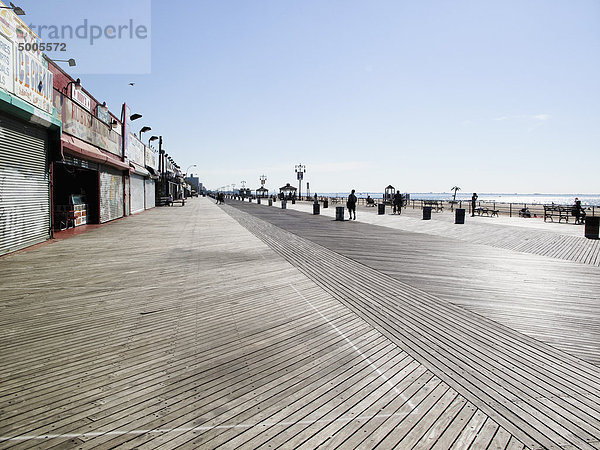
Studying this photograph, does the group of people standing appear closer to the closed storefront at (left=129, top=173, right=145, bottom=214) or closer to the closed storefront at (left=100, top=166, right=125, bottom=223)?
the closed storefront at (left=100, top=166, right=125, bottom=223)

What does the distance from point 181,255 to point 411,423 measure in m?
8.30

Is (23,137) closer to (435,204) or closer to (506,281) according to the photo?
(506,281)

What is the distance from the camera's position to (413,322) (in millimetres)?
5074

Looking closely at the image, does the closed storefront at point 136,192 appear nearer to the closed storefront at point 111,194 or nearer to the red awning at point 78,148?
the closed storefront at point 111,194

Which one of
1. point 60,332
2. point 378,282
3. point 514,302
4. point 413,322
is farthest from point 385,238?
point 60,332

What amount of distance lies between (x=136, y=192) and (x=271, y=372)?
27.4 m

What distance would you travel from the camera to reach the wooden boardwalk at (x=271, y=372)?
2.73 meters

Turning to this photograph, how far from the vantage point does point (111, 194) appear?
2044 centimetres

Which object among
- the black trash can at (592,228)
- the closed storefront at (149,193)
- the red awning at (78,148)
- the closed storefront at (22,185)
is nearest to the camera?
the closed storefront at (22,185)

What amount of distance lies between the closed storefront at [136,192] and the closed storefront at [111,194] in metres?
3.13

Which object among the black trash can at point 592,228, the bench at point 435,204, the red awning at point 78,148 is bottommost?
the black trash can at point 592,228

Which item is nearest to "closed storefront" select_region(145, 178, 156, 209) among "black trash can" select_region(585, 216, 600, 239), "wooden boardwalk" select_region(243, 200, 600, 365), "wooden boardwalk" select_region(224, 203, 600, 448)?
"wooden boardwalk" select_region(243, 200, 600, 365)

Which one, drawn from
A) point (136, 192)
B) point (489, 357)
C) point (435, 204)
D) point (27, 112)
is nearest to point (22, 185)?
point (27, 112)

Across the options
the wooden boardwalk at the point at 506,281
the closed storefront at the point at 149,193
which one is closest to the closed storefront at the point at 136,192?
the closed storefront at the point at 149,193
